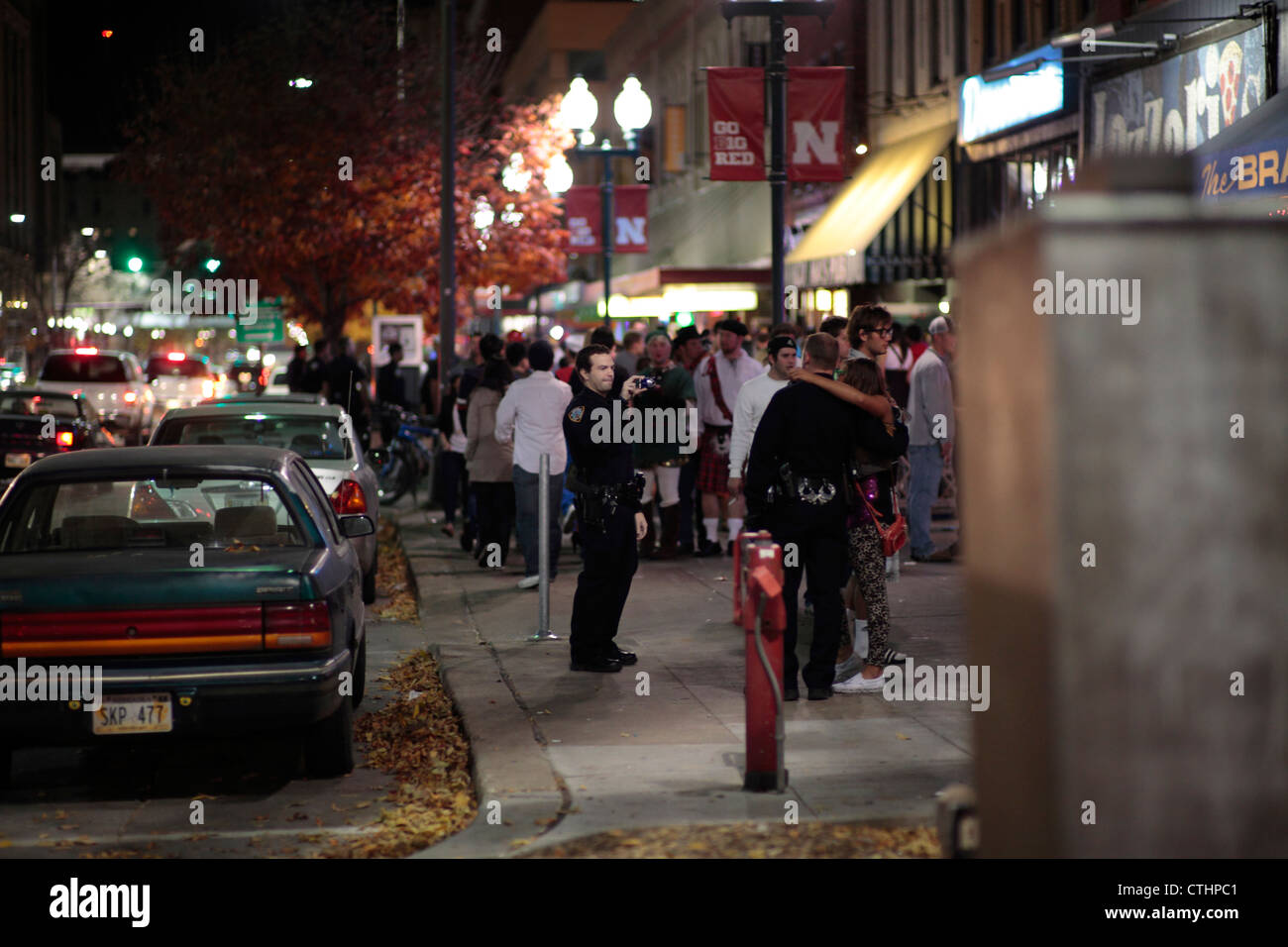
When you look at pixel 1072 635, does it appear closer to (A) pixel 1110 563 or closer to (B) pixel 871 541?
(A) pixel 1110 563

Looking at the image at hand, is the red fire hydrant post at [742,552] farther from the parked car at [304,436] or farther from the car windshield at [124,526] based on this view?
the parked car at [304,436]

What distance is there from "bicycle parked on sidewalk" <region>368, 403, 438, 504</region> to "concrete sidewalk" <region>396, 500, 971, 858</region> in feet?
28.0

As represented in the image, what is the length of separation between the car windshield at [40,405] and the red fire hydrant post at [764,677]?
1562 cm

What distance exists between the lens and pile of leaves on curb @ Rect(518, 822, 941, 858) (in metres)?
5.84

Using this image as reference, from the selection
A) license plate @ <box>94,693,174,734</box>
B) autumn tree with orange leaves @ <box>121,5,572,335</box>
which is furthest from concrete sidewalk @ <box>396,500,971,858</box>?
autumn tree with orange leaves @ <box>121,5,572,335</box>

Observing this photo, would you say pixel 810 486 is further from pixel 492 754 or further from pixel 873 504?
pixel 492 754

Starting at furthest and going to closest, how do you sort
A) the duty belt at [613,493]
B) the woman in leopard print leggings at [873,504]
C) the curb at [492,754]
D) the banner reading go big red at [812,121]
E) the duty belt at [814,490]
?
the banner reading go big red at [812,121], the duty belt at [613,493], the woman in leopard print leggings at [873,504], the duty belt at [814,490], the curb at [492,754]

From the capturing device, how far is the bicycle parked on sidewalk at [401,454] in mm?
21594

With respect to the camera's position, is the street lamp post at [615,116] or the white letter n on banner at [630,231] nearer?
the street lamp post at [615,116]

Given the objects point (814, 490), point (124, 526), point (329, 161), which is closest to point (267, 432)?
point (124, 526)

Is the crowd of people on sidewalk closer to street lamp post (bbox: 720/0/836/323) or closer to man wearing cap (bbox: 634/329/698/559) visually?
man wearing cap (bbox: 634/329/698/559)

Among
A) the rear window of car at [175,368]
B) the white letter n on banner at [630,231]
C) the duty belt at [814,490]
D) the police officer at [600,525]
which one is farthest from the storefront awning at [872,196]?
the rear window of car at [175,368]

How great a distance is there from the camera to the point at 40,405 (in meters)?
20.9

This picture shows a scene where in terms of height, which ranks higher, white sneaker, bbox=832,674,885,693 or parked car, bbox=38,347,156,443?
parked car, bbox=38,347,156,443
